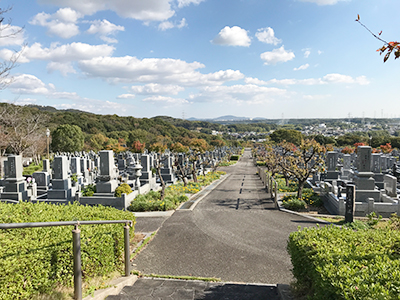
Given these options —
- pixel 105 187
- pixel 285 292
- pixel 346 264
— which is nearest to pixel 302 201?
pixel 285 292

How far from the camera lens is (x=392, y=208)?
11164 mm

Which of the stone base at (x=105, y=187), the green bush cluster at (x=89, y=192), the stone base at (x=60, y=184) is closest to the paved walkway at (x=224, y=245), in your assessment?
the stone base at (x=105, y=187)

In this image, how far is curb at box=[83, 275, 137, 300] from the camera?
4.22 metres

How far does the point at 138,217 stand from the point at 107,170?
3.65 meters

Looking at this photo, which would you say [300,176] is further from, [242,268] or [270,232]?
[242,268]

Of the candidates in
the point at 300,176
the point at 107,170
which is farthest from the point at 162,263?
the point at 300,176

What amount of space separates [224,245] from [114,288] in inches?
167

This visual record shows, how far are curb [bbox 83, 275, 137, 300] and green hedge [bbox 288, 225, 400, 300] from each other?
3272 millimetres

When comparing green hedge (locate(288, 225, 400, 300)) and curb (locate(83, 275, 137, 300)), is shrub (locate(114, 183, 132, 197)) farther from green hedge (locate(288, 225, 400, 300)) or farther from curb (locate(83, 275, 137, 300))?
green hedge (locate(288, 225, 400, 300))

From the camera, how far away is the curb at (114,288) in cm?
422

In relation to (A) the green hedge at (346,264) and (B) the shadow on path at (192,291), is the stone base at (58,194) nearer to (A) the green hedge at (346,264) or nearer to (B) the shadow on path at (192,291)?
(B) the shadow on path at (192,291)

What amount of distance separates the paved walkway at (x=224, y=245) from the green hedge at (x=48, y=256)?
75 centimetres

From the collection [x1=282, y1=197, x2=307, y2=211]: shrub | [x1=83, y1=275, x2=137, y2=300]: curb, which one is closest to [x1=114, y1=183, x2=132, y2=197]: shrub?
[x1=83, y1=275, x2=137, y2=300]: curb

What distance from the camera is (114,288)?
470cm
